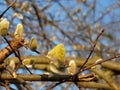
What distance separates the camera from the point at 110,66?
2025 mm

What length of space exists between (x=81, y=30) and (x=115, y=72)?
196cm

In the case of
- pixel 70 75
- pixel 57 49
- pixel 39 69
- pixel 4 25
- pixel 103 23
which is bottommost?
pixel 103 23

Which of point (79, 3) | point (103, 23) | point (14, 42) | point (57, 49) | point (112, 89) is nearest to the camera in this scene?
point (57, 49)

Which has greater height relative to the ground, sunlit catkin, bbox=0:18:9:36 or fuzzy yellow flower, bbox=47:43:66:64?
sunlit catkin, bbox=0:18:9:36

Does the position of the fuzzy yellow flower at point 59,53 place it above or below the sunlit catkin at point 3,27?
below

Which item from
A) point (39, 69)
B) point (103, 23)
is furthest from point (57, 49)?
point (103, 23)

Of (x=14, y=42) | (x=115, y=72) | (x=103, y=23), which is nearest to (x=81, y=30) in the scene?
(x=103, y=23)

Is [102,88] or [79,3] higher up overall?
[79,3]

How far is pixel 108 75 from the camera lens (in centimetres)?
195

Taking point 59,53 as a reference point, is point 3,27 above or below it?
above

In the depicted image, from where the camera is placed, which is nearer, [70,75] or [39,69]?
[70,75]

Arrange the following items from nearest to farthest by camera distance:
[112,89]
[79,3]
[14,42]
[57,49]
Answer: [57,49] → [14,42] → [112,89] → [79,3]

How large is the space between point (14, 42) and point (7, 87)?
15 cm

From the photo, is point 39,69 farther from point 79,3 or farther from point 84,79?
point 79,3
